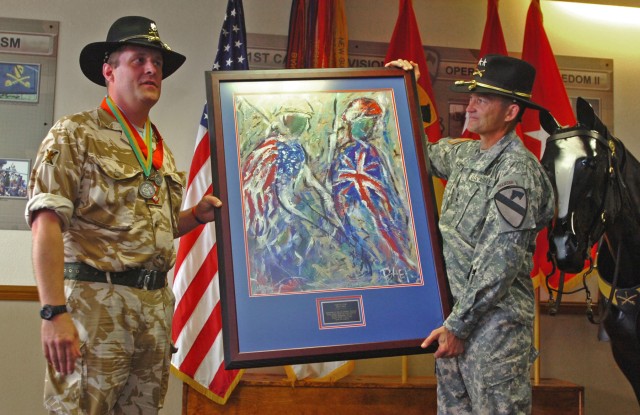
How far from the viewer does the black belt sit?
78.2 inches

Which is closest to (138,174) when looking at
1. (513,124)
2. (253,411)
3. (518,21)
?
(513,124)

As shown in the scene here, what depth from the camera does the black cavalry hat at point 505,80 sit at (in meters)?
2.24

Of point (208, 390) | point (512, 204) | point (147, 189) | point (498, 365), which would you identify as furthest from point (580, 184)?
point (208, 390)

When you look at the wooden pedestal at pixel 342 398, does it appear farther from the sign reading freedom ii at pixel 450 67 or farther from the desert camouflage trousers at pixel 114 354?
the sign reading freedom ii at pixel 450 67

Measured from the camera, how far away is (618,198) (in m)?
2.47

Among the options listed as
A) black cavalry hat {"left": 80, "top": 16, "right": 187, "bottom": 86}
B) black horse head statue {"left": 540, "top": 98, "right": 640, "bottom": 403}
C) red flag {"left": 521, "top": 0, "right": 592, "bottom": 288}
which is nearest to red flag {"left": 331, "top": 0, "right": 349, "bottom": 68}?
red flag {"left": 521, "top": 0, "right": 592, "bottom": 288}

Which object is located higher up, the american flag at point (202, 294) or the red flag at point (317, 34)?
the red flag at point (317, 34)

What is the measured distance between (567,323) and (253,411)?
1.87m

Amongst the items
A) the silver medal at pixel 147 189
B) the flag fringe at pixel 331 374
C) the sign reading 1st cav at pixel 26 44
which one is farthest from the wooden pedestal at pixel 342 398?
the sign reading 1st cav at pixel 26 44

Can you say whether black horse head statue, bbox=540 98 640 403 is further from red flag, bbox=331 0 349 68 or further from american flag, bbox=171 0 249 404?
american flag, bbox=171 0 249 404

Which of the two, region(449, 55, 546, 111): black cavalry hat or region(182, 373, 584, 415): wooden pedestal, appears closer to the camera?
region(449, 55, 546, 111): black cavalry hat

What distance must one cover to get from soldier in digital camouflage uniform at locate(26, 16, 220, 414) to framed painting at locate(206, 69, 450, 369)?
190 millimetres

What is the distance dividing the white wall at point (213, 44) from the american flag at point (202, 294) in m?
0.34

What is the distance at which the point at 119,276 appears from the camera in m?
2.02
